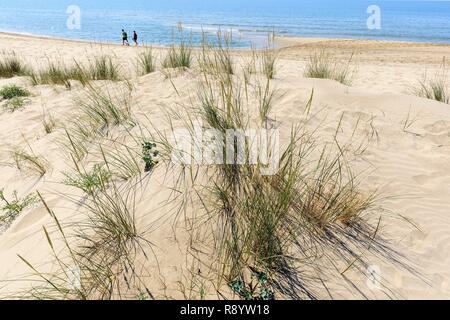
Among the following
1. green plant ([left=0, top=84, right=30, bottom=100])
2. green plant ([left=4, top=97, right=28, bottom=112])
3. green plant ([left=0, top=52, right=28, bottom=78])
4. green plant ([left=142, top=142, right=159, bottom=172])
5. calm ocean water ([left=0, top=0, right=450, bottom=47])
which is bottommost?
green plant ([left=142, top=142, right=159, bottom=172])

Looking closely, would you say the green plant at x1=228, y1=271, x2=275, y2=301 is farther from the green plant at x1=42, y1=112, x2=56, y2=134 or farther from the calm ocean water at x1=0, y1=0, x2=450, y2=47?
the green plant at x1=42, y1=112, x2=56, y2=134

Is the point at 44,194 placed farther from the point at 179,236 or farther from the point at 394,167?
the point at 394,167

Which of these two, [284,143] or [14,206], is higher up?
[284,143]

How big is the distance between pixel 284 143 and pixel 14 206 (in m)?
2.64

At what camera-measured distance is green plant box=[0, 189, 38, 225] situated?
2.86 metres

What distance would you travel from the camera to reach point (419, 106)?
4.42 m

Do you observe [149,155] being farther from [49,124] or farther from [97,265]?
[49,124]

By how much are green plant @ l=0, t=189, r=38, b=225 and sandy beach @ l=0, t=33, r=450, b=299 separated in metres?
0.06

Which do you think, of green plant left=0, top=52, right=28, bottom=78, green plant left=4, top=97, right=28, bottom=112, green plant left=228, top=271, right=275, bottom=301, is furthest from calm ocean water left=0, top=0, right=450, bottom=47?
green plant left=0, top=52, right=28, bottom=78

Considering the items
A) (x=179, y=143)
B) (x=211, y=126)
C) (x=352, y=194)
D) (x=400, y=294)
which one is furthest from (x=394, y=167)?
(x=179, y=143)

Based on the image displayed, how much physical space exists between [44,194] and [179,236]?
165 centimetres

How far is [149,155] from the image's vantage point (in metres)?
2.89

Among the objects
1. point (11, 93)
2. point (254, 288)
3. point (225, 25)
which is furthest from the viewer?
point (225, 25)

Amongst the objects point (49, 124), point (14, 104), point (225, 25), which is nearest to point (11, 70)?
point (14, 104)
